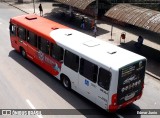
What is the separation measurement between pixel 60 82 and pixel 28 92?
226 cm

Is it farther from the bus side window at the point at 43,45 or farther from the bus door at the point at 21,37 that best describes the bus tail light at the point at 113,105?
the bus door at the point at 21,37

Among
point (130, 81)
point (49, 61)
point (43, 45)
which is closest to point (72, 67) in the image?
point (49, 61)

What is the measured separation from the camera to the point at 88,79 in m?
14.2

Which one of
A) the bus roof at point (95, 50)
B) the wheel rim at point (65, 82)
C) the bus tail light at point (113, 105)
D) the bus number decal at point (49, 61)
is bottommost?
the wheel rim at point (65, 82)

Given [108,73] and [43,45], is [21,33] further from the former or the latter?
[108,73]

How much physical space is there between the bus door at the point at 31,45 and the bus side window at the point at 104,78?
667 cm

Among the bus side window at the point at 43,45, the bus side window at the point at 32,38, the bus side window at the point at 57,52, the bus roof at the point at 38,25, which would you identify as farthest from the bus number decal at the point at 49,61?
the bus roof at the point at 38,25

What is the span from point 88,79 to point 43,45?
4.78 metres

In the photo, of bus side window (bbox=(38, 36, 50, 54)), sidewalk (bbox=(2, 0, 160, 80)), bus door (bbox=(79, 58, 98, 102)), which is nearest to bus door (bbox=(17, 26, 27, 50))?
bus side window (bbox=(38, 36, 50, 54))

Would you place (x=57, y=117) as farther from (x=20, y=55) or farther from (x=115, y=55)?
(x=20, y=55)

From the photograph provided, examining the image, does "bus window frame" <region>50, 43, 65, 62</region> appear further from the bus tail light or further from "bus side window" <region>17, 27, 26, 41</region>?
the bus tail light

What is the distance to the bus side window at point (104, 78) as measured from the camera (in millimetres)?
12945

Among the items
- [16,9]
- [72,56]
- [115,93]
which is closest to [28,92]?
[72,56]

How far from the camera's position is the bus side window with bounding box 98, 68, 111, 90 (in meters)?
12.9
